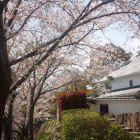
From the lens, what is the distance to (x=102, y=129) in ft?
13.5

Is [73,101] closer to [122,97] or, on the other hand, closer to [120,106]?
[120,106]

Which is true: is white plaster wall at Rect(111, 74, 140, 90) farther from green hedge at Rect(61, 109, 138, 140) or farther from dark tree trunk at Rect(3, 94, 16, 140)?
green hedge at Rect(61, 109, 138, 140)

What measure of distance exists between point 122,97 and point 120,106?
1230 mm

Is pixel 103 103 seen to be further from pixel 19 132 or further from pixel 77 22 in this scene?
pixel 77 22

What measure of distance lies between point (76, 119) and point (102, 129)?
1.04m

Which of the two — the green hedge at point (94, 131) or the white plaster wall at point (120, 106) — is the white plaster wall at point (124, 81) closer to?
the white plaster wall at point (120, 106)

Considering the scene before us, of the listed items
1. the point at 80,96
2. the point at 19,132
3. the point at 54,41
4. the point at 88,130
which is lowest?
the point at 19,132

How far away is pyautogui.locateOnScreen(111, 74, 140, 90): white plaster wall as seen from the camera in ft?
61.0

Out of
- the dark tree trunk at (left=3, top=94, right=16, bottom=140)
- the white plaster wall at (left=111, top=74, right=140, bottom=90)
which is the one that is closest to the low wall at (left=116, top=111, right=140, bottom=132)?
the dark tree trunk at (left=3, top=94, right=16, bottom=140)

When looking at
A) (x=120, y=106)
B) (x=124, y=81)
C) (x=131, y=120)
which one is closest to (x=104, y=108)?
(x=120, y=106)

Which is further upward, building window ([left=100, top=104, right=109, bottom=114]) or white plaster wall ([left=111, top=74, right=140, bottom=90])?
white plaster wall ([left=111, top=74, right=140, bottom=90])

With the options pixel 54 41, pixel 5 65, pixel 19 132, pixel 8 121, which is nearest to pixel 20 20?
pixel 54 41

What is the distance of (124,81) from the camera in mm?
20438

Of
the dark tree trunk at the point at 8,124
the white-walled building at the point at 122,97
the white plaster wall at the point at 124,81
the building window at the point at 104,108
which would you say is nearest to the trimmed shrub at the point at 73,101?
the dark tree trunk at the point at 8,124
